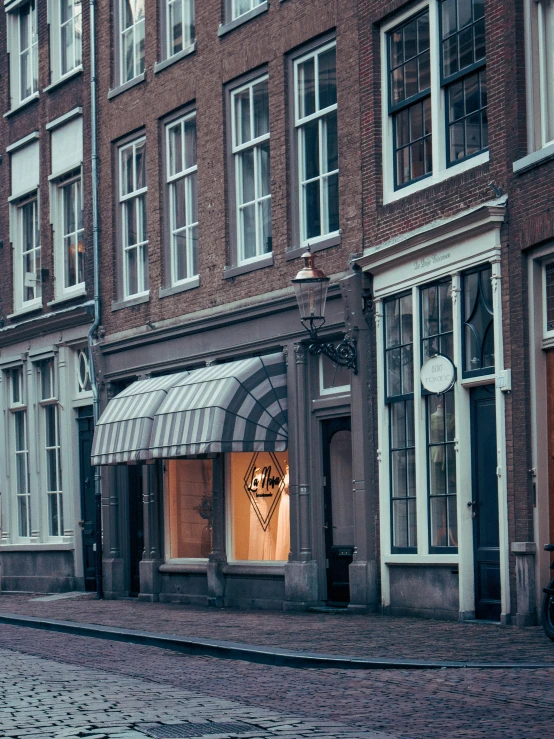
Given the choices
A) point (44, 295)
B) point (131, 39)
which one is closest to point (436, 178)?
point (131, 39)

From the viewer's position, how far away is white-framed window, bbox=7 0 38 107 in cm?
2684

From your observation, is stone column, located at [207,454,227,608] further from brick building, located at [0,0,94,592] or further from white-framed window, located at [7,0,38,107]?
white-framed window, located at [7,0,38,107]

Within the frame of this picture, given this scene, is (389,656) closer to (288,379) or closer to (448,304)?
(448,304)

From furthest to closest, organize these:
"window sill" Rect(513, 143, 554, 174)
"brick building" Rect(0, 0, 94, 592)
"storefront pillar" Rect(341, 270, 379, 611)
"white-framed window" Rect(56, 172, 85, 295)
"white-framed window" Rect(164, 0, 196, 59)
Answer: "white-framed window" Rect(56, 172, 85, 295), "brick building" Rect(0, 0, 94, 592), "white-framed window" Rect(164, 0, 196, 59), "storefront pillar" Rect(341, 270, 379, 611), "window sill" Rect(513, 143, 554, 174)

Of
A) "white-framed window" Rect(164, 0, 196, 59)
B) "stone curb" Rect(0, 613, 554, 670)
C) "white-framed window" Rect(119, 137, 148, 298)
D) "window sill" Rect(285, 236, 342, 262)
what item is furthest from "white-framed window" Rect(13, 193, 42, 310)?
"stone curb" Rect(0, 613, 554, 670)

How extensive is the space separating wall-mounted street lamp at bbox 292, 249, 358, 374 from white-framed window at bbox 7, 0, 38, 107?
11.7 m

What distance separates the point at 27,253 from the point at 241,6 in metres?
8.54

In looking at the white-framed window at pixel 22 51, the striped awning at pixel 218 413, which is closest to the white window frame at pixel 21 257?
the white-framed window at pixel 22 51

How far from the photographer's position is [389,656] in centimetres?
1179

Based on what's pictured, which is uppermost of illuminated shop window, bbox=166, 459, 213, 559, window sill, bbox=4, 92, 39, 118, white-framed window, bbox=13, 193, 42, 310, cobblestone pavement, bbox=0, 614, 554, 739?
window sill, bbox=4, 92, 39, 118

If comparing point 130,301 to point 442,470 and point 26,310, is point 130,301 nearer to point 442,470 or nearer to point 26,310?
point 26,310

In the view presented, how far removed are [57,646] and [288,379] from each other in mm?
5214

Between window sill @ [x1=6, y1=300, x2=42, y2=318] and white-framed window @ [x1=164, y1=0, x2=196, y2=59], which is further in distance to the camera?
window sill @ [x1=6, y1=300, x2=42, y2=318]

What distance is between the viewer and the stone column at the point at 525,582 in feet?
45.4
